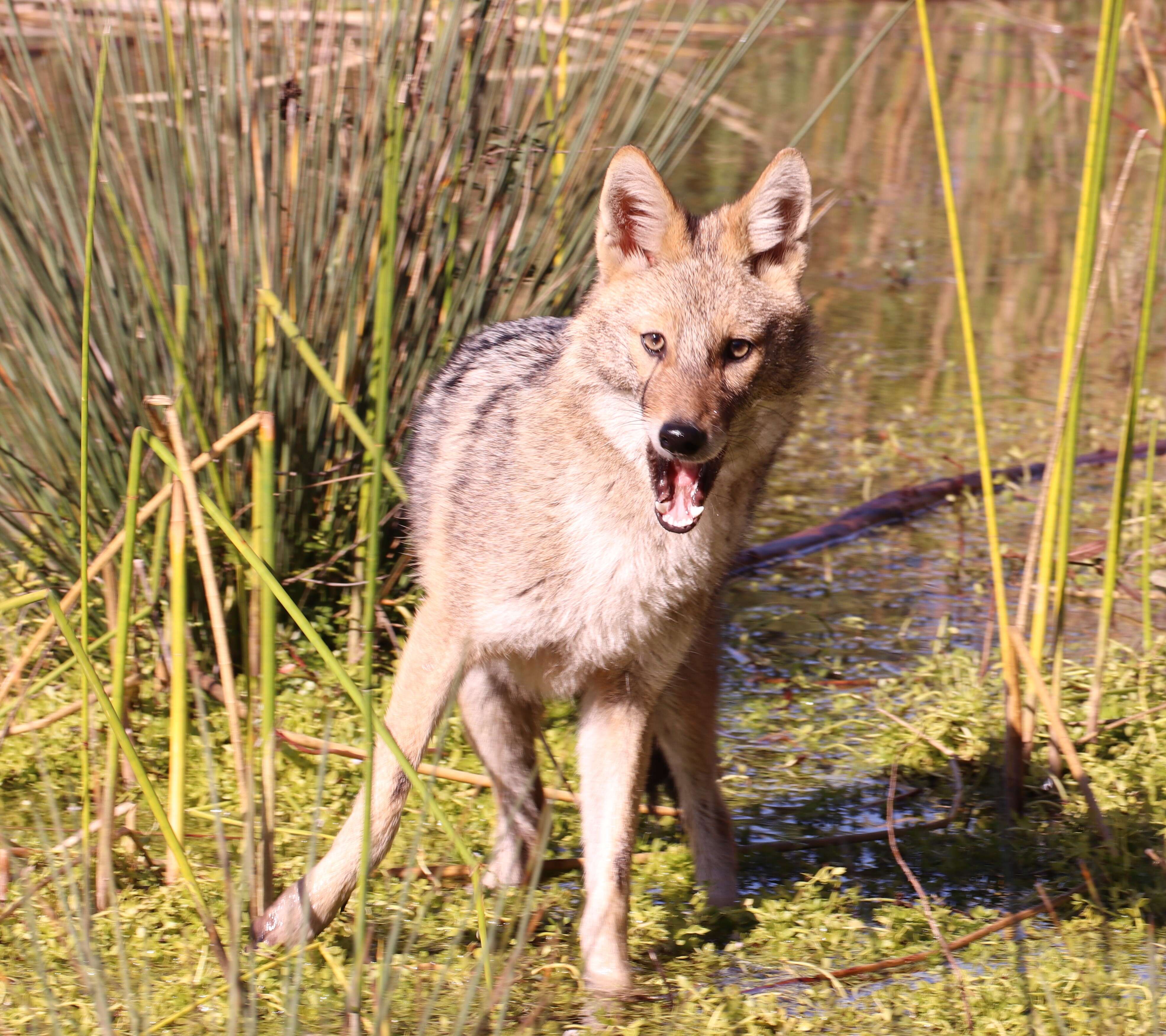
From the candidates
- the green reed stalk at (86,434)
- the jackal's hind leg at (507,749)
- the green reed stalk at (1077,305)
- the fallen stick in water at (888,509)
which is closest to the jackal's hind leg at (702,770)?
the jackal's hind leg at (507,749)

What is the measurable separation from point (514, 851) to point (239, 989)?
4.36 ft

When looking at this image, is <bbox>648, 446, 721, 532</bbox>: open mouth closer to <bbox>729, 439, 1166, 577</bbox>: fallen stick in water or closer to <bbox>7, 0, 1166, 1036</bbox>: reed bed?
<bbox>7, 0, 1166, 1036</bbox>: reed bed

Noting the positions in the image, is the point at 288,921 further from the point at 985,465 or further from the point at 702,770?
the point at 985,465

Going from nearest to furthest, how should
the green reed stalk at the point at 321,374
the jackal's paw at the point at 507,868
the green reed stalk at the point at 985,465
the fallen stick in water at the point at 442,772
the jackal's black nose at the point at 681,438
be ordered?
the green reed stalk at the point at 321,374 → the jackal's black nose at the point at 681,438 → the green reed stalk at the point at 985,465 → the jackal's paw at the point at 507,868 → the fallen stick in water at the point at 442,772

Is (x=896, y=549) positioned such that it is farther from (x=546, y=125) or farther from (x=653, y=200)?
(x=653, y=200)

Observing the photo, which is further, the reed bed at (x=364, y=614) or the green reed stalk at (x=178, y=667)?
the reed bed at (x=364, y=614)

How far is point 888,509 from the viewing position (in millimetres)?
5762

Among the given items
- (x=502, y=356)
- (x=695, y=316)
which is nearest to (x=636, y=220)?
(x=695, y=316)

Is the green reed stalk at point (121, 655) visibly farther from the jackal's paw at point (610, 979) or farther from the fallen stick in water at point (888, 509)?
the fallen stick in water at point (888, 509)

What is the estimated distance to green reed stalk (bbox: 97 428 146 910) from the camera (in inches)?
100

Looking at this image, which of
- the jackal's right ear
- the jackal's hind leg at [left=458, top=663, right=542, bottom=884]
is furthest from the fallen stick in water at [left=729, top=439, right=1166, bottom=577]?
the jackal's right ear

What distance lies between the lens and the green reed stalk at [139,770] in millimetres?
2461

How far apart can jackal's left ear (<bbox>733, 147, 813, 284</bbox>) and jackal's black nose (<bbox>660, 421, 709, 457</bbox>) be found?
2.10 ft

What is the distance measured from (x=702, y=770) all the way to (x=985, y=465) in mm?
1044
